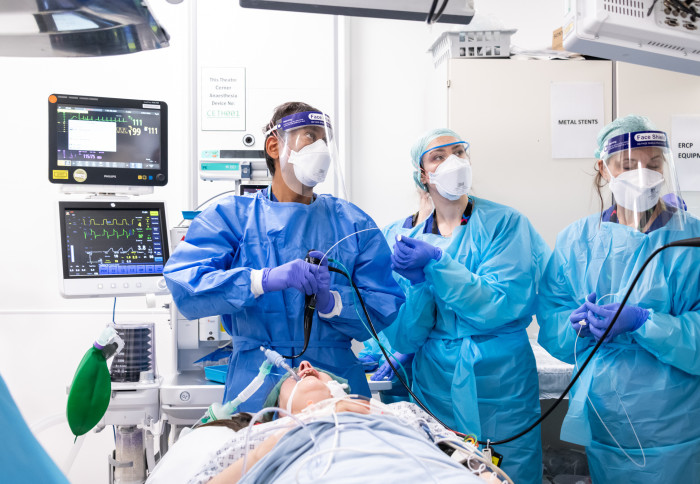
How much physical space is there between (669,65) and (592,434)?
117cm

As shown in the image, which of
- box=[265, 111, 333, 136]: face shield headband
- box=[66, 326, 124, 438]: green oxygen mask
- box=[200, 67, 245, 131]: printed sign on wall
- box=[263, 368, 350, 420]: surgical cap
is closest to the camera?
box=[263, 368, 350, 420]: surgical cap

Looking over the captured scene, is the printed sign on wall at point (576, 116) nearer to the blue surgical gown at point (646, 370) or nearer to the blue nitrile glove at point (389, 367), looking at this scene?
the blue surgical gown at point (646, 370)

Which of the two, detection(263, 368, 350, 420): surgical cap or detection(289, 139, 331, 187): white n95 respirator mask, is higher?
detection(289, 139, 331, 187): white n95 respirator mask

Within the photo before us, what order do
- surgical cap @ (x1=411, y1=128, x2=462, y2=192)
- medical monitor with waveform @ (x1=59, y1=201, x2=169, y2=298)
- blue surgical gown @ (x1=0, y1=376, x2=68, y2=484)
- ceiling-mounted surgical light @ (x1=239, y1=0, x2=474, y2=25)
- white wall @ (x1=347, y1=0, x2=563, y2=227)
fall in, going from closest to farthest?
blue surgical gown @ (x1=0, y1=376, x2=68, y2=484)
ceiling-mounted surgical light @ (x1=239, y1=0, x2=474, y2=25)
medical monitor with waveform @ (x1=59, y1=201, x2=169, y2=298)
surgical cap @ (x1=411, y1=128, x2=462, y2=192)
white wall @ (x1=347, y1=0, x2=563, y2=227)

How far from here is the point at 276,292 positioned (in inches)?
74.8

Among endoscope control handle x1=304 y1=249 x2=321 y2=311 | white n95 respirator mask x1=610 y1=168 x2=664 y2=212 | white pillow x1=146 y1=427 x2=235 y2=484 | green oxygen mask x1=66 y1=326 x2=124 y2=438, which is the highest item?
white n95 respirator mask x1=610 y1=168 x2=664 y2=212

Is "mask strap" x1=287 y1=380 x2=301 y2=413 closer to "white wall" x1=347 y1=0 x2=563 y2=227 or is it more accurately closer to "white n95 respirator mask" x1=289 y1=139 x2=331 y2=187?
"white n95 respirator mask" x1=289 y1=139 x2=331 y2=187

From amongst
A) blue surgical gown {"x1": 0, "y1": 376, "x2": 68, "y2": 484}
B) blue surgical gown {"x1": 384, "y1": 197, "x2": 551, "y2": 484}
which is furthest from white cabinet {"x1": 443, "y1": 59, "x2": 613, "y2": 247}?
blue surgical gown {"x1": 0, "y1": 376, "x2": 68, "y2": 484}

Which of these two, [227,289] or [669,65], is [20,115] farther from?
[669,65]

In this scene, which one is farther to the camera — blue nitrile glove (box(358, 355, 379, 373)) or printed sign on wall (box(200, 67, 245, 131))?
printed sign on wall (box(200, 67, 245, 131))

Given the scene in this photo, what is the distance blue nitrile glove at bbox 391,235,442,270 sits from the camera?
2053 millimetres

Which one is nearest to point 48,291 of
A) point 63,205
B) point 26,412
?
point 26,412

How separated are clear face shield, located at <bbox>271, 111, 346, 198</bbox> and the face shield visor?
0.44 meters

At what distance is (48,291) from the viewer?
3.44 metres
